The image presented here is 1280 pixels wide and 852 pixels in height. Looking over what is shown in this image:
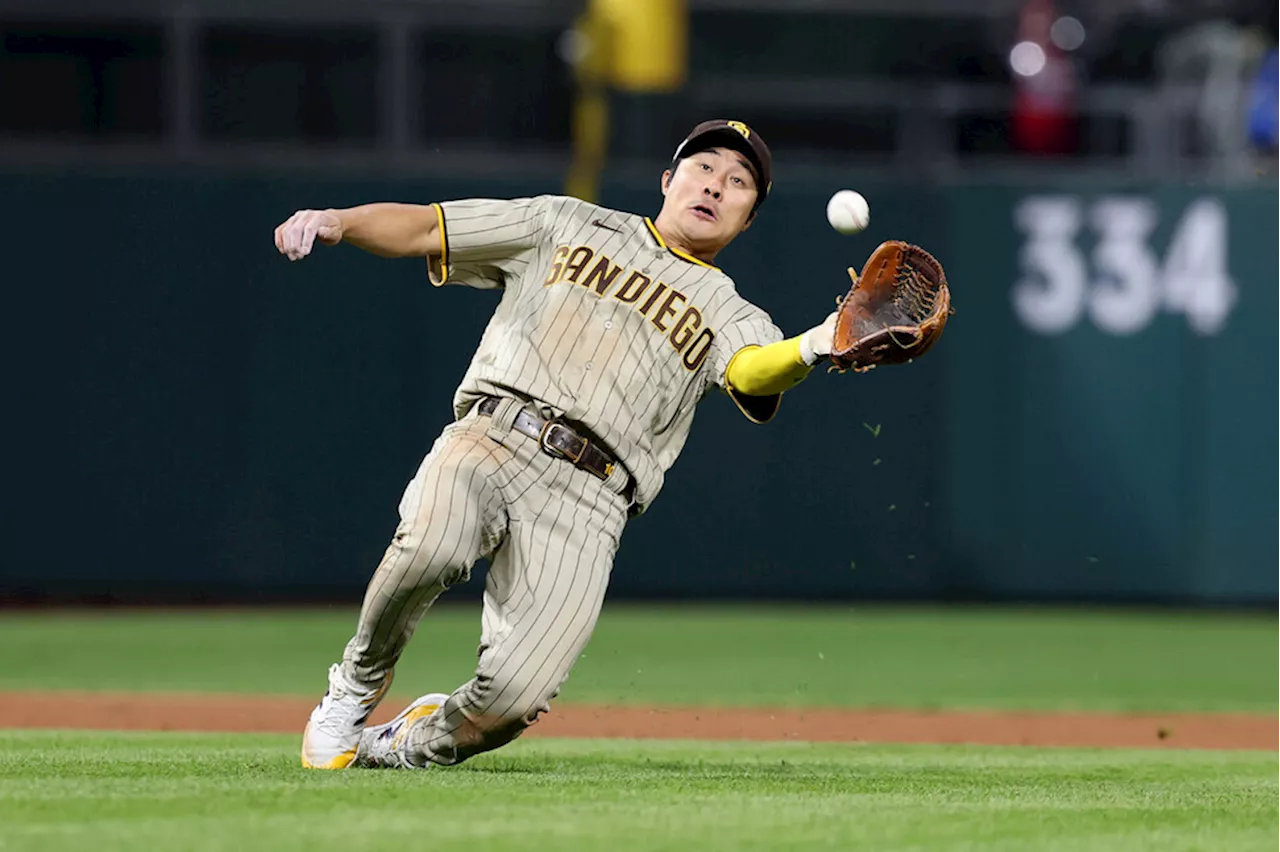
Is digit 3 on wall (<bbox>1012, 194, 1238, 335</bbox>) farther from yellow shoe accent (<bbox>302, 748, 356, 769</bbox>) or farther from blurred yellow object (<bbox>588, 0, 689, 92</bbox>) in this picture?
yellow shoe accent (<bbox>302, 748, 356, 769</bbox>)

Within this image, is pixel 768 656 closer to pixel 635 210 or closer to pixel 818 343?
pixel 635 210

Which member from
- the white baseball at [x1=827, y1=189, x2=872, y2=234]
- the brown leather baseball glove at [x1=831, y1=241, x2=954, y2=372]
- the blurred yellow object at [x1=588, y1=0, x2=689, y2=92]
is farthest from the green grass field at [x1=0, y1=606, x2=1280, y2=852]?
the blurred yellow object at [x1=588, y1=0, x2=689, y2=92]

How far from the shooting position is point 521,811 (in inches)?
165

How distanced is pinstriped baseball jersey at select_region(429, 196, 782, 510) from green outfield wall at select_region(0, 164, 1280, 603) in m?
6.42

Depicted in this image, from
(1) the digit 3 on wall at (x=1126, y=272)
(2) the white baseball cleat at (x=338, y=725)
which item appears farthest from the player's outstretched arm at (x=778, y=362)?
(1) the digit 3 on wall at (x=1126, y=272)

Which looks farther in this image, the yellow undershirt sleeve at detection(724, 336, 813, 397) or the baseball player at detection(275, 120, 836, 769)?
the baseball player at detection(275, 120, 836, 769)

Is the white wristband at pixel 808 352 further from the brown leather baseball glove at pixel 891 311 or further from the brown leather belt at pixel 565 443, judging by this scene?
the brown leather belt at pixel 565 443

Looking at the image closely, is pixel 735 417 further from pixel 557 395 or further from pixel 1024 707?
pixel 557 395

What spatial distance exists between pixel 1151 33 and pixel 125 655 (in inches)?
318

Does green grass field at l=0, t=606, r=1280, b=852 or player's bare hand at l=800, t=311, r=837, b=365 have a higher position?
player's bare hand at l=800, t=311, r=837, b=365

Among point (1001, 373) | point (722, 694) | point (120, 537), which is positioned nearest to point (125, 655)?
point (120, 537)

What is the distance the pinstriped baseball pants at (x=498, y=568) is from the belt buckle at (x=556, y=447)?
23mm

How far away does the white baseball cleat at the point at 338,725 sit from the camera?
5.02 m

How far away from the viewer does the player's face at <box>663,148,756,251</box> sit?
5.27 m
